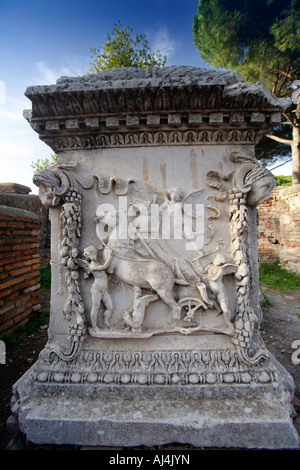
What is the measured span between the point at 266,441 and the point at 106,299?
1.53 m

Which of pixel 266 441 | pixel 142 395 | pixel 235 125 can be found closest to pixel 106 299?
pixel 142 395

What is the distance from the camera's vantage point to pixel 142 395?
70.9 inches

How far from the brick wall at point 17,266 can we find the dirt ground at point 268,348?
0.51 meters

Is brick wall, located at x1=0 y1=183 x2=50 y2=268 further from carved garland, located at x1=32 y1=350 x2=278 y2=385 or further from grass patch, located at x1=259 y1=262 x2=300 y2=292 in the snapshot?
grass patch, located at x1=259 y1=262 x2=300 y2=292

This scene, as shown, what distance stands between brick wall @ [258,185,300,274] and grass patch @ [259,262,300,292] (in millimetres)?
286

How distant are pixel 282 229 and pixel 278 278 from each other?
202 centimetres

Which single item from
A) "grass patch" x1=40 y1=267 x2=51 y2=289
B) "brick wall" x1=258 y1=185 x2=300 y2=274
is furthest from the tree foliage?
"grass patch" x1=40 y1=267 x2=51 y2=289

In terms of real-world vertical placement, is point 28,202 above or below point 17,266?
above

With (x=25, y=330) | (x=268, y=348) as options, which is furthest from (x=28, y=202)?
(x=268, y=348)

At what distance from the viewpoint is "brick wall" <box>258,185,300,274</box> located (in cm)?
722

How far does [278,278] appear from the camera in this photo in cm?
684

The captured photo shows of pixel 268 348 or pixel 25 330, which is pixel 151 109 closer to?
pixel 268 348

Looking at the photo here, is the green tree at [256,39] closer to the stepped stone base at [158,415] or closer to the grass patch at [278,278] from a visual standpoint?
the grass patch at [278,278]

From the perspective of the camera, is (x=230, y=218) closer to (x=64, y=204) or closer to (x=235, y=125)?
(x=235, y=125)
